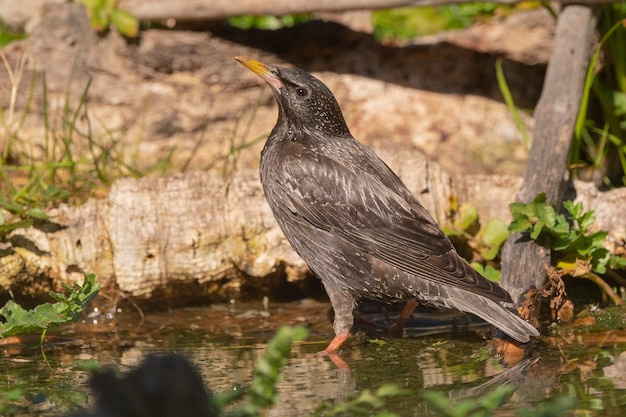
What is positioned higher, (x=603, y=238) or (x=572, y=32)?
(x=572, y=32)

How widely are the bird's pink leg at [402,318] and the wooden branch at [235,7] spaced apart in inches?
96.7

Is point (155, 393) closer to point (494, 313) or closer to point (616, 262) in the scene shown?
point (494, 313)

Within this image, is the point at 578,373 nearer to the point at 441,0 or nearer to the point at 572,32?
the point at 572,32

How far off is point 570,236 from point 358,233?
121cm

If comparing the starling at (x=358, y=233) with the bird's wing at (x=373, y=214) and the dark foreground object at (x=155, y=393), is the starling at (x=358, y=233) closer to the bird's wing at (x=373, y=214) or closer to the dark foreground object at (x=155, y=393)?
the bird's wing at (x=373, y=214)

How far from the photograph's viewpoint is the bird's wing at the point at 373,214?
507 cm

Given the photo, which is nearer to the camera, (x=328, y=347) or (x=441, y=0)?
(x=328, y=347)

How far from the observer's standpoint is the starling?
5043 mm

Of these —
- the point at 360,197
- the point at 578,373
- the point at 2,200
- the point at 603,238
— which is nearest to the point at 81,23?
the point at 2,200

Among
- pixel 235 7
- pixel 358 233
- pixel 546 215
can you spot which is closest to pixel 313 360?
pixel 358 233

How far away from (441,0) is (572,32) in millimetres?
955

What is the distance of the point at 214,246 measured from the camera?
5816 millimetres

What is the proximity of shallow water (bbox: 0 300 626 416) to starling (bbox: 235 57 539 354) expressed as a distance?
0.28m

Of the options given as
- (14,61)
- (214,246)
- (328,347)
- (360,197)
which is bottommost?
(328,347)
